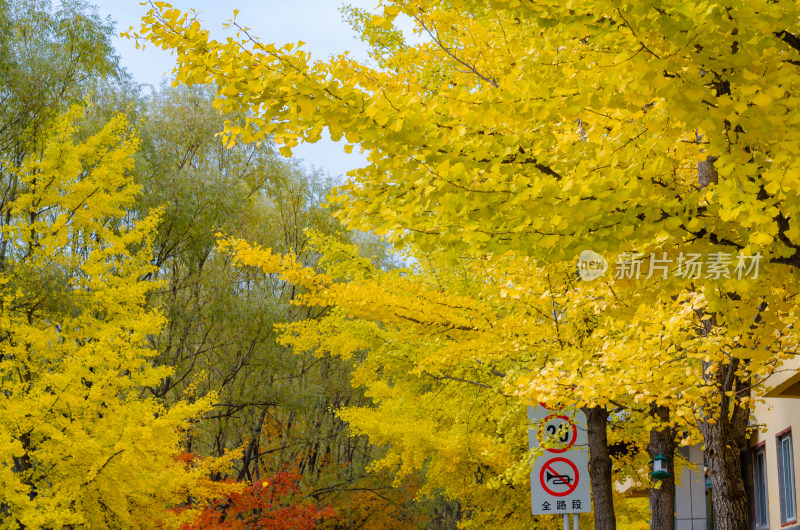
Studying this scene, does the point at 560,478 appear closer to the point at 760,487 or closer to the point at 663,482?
the point at 663,482

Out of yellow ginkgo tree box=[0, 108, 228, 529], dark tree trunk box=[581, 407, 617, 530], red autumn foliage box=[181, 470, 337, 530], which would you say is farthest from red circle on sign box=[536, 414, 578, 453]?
red autumn foliage box=[181, 470, 337, 530]

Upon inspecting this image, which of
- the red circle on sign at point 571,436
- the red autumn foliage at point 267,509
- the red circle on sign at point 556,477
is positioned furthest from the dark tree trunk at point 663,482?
the red autumn foliage at point 267,509

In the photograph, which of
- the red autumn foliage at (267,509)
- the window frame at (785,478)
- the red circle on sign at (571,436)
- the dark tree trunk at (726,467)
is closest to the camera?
the dark tree trunk at (726,467)

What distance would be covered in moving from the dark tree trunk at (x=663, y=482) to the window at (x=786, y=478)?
7.94 ft

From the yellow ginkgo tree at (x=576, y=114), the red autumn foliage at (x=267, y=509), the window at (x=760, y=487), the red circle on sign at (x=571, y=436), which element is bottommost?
the red autumn foliage at (x=267, y=509)

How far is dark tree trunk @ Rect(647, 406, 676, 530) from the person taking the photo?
30.7 feet

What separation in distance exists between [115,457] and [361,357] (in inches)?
684

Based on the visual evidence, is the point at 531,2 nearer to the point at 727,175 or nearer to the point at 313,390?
the point at 727,175

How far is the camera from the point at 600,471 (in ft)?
32.0

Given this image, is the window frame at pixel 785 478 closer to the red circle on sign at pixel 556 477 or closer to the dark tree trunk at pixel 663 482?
the dark tree trunk at pixel 663 482

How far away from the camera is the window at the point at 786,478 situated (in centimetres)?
1123

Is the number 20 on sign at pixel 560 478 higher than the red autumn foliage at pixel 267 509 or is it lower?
higher

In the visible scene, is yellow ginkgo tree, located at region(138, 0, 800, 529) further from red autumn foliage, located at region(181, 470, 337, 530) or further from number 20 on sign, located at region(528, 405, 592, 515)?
A: red autumn foliage, located at region(181, 470, 337, 530)

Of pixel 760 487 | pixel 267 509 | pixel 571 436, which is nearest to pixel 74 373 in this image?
pixel 571 436
